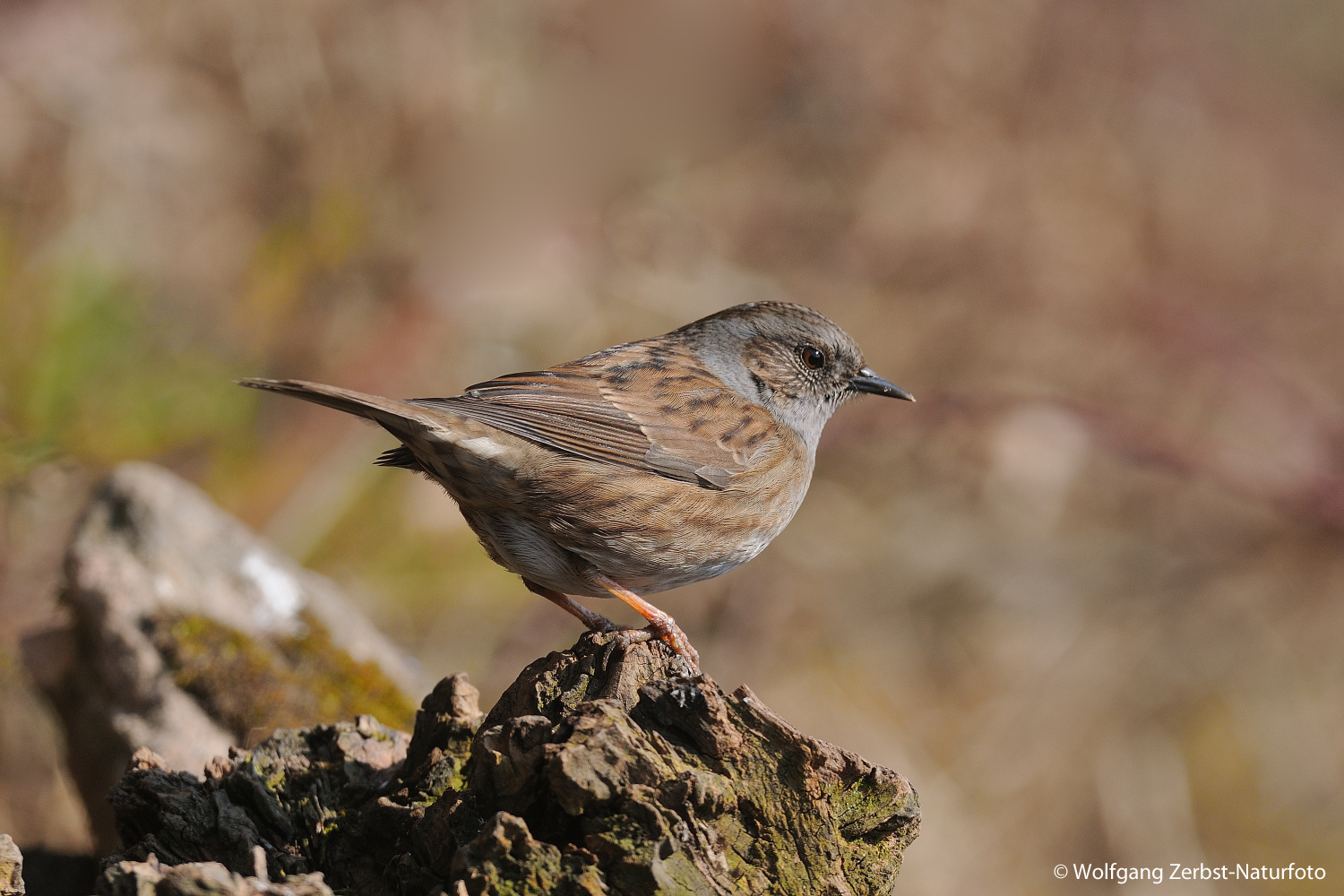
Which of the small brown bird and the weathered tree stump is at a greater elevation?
the small brown bird

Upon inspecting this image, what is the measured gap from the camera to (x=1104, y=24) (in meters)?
8.77

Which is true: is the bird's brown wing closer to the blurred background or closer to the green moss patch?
the green moss patch

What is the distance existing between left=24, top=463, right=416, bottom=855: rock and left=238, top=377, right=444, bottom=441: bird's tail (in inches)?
53.0

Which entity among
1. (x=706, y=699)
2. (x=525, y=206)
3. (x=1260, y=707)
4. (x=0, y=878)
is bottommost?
(x=0, y=878)

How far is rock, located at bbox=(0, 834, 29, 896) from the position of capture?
7.41 ft

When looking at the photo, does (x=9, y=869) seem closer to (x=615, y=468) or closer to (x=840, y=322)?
(x=615, y=468)

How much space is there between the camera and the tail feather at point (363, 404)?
266 cm

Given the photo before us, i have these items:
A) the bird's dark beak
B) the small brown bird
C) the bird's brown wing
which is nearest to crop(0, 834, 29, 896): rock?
the small brown bird

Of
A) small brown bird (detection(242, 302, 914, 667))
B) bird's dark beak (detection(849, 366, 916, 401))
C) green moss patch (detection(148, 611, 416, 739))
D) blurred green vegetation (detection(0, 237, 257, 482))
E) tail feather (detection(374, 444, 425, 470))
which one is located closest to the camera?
small brown bird (detection(242, 302, 914, 667))

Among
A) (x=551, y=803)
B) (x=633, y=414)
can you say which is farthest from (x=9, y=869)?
(x=633, y=414)

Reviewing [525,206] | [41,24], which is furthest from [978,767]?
[41,24]

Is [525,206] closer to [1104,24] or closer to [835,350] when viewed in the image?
[835,350]

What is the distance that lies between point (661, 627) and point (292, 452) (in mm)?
3503

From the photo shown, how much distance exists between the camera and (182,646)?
3.95 m
